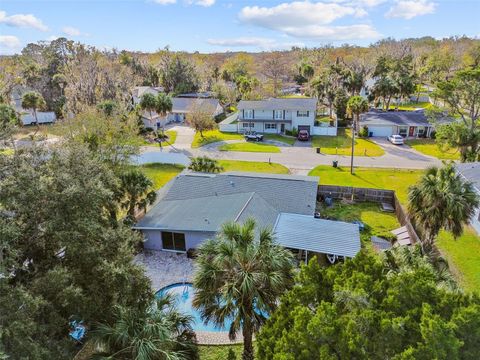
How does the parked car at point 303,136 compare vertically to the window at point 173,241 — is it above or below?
above

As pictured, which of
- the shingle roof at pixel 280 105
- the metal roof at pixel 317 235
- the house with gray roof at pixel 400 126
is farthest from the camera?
the shingle roof at pixel 280 105

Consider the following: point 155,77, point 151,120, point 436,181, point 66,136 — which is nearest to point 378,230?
point 436,181

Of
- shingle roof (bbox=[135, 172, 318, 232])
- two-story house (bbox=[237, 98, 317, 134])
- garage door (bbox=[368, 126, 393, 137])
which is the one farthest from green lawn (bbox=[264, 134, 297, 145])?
shingle roof (bbox=[135, 172, 318, 232])

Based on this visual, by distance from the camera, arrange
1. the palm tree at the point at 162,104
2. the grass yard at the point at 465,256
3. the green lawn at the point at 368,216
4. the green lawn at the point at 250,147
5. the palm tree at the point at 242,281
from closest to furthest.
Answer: the palm tree at the point at 242,281 → the grass yard at the point at 465,256 → the green lawn at the point at 368,216 → the green lawn at the point at 250,147 → the palm tree at the point at 162,104

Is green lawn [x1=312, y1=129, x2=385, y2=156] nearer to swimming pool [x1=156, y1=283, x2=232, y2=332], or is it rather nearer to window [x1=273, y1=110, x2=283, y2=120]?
window [x1=273, y1=110, x2=283, y2=120]

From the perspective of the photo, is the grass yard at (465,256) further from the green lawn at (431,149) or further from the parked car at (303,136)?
the parked car at (303,136)

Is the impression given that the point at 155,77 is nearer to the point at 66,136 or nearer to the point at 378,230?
the point at 66,136

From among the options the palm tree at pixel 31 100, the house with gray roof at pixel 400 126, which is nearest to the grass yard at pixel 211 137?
the house with gray roof at pixel 400 126
